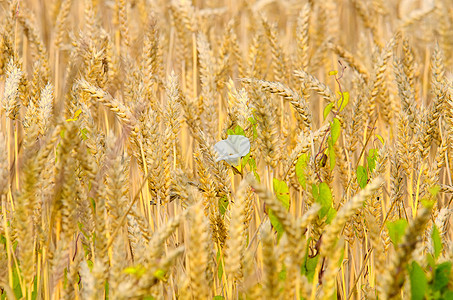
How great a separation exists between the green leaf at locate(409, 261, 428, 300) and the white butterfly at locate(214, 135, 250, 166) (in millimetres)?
368

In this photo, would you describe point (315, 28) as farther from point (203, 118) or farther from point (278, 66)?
point (203, 118)

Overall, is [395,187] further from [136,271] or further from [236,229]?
[136,271]

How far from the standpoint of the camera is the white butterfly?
0.97m

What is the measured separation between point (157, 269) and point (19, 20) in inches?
51.3

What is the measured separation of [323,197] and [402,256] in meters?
0.35

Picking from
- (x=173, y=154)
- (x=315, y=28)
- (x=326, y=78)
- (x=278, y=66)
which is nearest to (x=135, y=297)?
(x=173, y=154)

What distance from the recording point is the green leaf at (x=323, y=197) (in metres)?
0.96

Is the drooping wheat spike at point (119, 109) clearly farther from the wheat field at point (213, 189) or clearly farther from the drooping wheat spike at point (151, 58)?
the drooping wheat spike at point (151, 58)

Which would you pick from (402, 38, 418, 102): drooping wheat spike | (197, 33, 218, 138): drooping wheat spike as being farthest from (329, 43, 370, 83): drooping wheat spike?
(197, 33, 218, 138): drooping wheat spike

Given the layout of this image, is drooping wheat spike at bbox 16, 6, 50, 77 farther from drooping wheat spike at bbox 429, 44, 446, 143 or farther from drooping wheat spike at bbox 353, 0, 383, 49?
drooping wheat spike at bbox 353, 0, 383, 49

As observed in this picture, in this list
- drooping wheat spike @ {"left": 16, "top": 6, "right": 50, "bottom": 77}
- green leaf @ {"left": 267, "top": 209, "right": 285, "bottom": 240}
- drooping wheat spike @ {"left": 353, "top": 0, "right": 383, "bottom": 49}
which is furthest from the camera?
drooping wheat spike @ {"left": 353, "top": 0, "right": 383, "bottom": 49}

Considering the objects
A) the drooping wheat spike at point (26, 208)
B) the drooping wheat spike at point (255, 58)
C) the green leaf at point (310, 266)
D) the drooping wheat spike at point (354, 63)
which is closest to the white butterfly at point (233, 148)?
the green leaf at point (310, 266)

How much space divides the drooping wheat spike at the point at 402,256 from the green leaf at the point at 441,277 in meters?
0.10

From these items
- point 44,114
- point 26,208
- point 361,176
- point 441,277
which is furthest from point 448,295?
point 44,114
